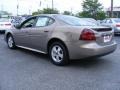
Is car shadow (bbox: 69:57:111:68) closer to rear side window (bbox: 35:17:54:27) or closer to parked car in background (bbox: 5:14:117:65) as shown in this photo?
parked car in background (bbox: 5:14:117:65)

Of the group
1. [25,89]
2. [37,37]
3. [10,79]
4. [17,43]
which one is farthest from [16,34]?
[25,89]

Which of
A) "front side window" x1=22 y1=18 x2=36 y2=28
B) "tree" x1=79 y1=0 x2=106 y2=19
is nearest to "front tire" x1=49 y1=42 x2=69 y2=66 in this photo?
"front side window" x1=22 y1=18 x2=36 y2=28

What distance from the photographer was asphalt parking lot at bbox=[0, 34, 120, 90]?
4645 mm

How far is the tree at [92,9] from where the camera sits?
1538 inches

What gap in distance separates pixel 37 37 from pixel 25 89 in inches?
109

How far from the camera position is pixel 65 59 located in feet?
20.1

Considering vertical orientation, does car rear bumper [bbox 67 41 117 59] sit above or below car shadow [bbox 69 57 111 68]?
above

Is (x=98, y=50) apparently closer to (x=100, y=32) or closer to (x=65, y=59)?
(x=100, y=32)

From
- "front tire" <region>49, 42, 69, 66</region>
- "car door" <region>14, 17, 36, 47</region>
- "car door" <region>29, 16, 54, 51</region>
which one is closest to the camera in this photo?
"front tire" <region>49, 42, 69, 66</region>

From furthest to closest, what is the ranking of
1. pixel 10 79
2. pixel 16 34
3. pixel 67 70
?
1. pixel 16 34
2. pixel 67 70
3. pixel 10 79

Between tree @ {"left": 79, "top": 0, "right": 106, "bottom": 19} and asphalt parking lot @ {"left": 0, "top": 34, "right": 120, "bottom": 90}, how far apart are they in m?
32.6

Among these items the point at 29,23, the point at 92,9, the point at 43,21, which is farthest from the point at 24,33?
the point at 92,9

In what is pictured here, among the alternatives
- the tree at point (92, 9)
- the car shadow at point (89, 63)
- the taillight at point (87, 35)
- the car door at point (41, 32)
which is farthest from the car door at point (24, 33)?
the tree at point (92, 9)

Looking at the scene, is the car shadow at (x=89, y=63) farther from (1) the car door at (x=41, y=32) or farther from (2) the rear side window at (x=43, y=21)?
(2) the rear side window at (x=43, y=21)
